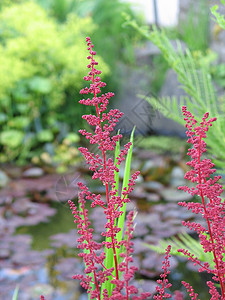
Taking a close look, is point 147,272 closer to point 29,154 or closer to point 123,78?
point 29,154

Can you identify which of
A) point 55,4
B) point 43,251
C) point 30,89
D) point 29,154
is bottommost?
point 29,154

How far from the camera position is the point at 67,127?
168 inches

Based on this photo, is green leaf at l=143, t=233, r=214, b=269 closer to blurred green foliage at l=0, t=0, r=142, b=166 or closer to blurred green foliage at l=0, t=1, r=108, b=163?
blurred green foliage at l=0, t=0, r=142, b=166

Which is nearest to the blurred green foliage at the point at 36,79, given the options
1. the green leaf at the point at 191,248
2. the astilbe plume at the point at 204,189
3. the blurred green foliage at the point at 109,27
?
the blurred green foliage at the point at 109,27

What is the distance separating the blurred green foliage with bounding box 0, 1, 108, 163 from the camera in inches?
149

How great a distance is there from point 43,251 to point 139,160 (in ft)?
5.19

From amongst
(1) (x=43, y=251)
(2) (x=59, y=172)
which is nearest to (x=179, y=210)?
(1) (x=43, y=251)

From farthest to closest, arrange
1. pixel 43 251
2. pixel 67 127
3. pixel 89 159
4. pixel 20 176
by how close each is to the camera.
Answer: pixel 67 127 < pixel 20 176 < pixel 43 251 < pixel 89 159

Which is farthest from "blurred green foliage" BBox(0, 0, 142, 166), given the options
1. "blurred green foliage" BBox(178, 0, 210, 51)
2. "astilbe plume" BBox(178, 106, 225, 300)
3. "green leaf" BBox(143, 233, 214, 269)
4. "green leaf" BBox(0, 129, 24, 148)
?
"astilbe plume" BBox(178, 106, 225, 300)

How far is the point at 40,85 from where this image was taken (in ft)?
12.6

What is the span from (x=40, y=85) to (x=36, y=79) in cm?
14

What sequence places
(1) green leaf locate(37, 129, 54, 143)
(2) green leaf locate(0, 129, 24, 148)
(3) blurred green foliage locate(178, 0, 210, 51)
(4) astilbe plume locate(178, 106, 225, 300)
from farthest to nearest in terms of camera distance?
(3) blurred green foliage locate(178, 0, 210, 51) < (1) green leaf locate(37, 129, 54, 143) < (2) green leaf locate(0, 129, 24, 148) < (4) astilbe plume locate(178, 106, 225, 300)

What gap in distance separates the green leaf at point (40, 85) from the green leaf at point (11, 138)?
0.45m

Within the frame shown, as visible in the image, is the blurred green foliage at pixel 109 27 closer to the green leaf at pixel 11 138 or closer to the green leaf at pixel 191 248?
the green leaf at pixel 11 138
